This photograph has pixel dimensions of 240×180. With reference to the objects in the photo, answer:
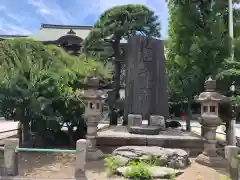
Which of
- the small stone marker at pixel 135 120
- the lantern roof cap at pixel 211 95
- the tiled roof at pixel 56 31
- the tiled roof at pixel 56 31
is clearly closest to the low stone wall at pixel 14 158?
the lantern roof cap at pixel 211 95

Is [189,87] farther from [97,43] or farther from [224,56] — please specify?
[97,43]

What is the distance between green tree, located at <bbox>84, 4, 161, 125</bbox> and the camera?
12.6m

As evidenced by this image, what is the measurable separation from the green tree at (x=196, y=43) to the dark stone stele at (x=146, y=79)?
40.3 inches

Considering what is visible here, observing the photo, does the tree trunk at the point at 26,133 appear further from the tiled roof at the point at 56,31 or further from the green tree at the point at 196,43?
the tiled roof at the point at 56,31

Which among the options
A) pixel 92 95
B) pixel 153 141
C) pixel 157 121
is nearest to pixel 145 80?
pixel 157 121

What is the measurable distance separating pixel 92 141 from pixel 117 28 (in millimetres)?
6980

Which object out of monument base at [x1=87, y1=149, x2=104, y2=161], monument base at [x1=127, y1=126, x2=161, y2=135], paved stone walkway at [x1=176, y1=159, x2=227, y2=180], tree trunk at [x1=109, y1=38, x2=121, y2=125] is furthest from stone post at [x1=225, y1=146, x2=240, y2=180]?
tree trunk at [x1=109, y1=38, x2=121, y2=125]

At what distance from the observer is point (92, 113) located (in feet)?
23.4

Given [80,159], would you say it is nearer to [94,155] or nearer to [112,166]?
[112,166]

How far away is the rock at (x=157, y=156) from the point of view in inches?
239

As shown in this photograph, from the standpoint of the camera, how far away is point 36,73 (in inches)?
309

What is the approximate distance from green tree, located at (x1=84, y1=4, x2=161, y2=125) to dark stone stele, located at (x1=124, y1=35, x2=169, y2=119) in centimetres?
258

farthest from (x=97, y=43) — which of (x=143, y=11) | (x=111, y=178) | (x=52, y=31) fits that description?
(x=52, y=31)

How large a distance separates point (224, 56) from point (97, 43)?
6144mm
